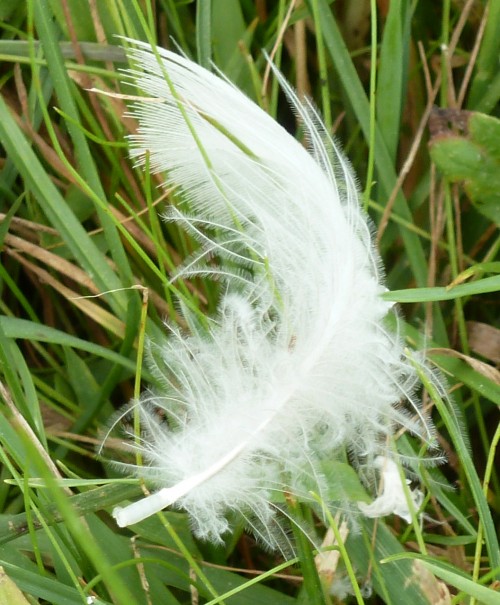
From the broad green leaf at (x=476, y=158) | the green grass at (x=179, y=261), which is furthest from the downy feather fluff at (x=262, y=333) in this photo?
the broad green leaf at (x=476, y=158)

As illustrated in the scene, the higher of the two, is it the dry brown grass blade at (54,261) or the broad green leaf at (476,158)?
the broad green leaf at (476,158)

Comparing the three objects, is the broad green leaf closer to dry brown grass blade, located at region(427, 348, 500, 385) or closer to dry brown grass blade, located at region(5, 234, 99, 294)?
dry brown grass blade, located at region(427, 348, 500, 385)

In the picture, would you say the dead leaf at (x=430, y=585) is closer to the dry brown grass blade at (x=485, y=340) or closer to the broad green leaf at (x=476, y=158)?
the dry brown grass blade at (x=485, y=340)

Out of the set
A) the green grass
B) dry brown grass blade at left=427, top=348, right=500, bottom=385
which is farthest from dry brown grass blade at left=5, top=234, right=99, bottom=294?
Result: dry brown grass blade at left=427, top=348, right=500, bottom=385

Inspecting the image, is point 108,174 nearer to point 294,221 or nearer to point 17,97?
point 17,97

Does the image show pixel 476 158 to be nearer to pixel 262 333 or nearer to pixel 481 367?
pixel 481 367

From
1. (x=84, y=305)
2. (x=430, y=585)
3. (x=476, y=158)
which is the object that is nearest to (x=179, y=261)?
(x=84, y=305)

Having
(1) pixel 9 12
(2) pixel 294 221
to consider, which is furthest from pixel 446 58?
(1) pixel 9 12
